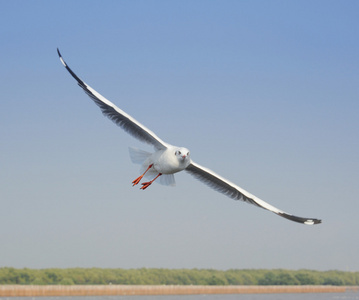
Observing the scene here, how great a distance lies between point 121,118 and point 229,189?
4.11 m

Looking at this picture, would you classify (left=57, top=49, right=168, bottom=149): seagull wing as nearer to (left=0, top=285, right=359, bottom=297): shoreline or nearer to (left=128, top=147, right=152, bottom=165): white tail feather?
(left=128, top=147, right=152, bottom=165): white tail feather

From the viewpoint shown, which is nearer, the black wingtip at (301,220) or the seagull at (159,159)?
the seagull at (159,159)

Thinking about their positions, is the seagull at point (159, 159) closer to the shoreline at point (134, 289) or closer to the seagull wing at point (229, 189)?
the seagull wing at point (229, 189)

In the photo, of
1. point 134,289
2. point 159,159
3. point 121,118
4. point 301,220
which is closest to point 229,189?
point 301,220

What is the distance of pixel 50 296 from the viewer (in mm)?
90875

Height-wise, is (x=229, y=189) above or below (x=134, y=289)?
above

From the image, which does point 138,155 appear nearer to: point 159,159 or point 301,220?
point 159,159

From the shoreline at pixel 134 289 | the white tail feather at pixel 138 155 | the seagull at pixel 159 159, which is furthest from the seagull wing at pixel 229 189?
the shoreline at pixel 134 289

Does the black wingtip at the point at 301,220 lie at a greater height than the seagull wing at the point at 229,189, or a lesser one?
lesser

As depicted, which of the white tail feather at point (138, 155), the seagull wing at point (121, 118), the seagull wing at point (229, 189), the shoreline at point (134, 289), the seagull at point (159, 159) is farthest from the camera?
the shoreline at point (134, 289)

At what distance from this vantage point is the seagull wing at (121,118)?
2036cm

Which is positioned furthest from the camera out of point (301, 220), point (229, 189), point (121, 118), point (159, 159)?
point (229, 189)

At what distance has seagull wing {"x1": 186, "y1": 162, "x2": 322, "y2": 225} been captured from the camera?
Answer: 2105 centimetres

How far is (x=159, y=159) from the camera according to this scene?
2003cm
